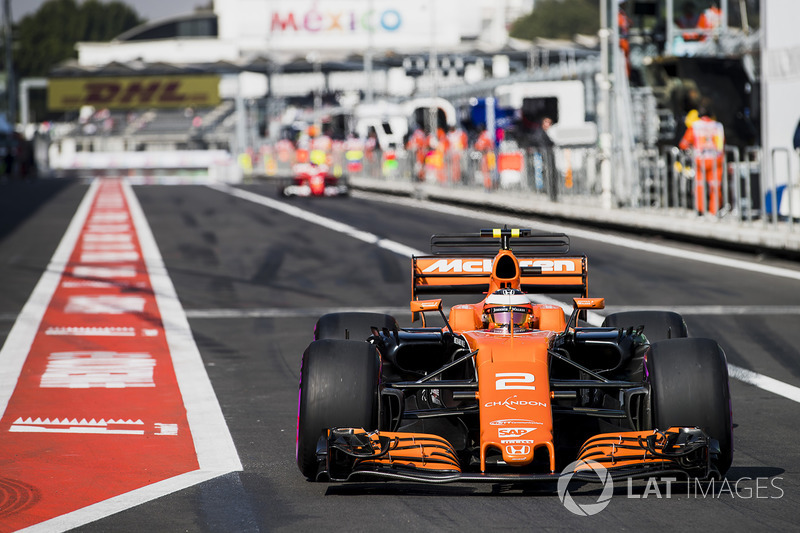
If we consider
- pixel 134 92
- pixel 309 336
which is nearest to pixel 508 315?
pixel 309 336

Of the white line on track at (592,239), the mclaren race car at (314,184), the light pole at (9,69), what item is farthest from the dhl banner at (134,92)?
the white line on track at (592,239)

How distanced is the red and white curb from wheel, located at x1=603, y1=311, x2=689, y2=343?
224cm

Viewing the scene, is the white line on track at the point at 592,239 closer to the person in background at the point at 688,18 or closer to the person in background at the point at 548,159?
the person in background at the point at 548,159

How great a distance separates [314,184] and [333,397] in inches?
1344

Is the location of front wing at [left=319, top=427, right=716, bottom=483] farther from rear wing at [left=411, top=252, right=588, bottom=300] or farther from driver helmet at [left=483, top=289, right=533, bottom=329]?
rear wing at [left=411, top=252, right=588, bottom=300]

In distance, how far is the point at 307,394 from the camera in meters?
6.17

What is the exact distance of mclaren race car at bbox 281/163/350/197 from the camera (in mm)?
40000

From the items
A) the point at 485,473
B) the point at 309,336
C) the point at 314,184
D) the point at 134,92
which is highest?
the point at 134,92

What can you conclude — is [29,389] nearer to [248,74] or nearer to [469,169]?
[469,169]

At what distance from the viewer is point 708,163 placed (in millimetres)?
21391

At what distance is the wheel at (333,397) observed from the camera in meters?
6.14

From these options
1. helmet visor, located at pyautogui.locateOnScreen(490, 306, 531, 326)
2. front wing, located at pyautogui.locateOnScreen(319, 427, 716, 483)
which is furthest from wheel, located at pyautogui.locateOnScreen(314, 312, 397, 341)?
front wing, located at pyautogui.locateOnScreen(319, 427, 716, 483)

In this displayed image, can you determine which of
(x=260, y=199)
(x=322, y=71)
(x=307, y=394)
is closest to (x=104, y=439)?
(x=307, y=394)

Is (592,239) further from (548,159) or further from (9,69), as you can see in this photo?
(9,69)
